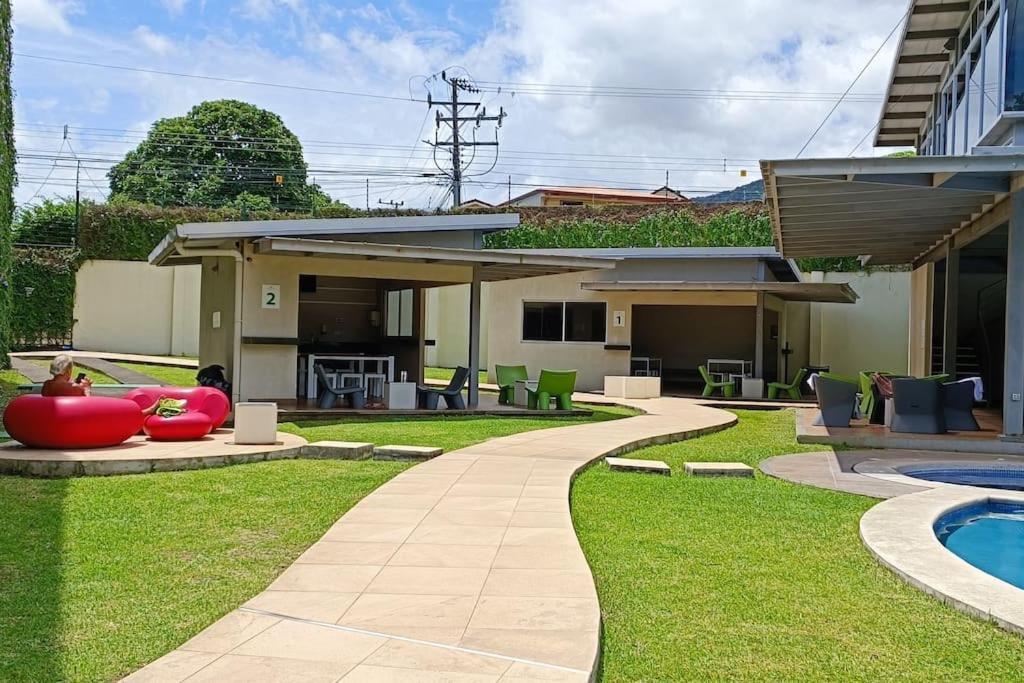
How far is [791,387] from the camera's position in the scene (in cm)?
1980

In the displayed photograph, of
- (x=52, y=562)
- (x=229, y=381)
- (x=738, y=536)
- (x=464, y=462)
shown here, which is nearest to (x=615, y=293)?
(x=229, y=381)

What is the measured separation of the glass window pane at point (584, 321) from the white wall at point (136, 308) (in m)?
12.7

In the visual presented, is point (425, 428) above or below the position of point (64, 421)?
below

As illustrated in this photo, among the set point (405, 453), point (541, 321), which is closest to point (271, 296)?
point (405, 453)

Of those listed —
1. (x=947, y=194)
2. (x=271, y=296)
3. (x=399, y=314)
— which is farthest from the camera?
(x=399, y=314)

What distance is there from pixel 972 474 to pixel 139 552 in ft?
25.6

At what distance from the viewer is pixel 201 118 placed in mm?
49500

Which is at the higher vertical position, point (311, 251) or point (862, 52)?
point (862, 52)

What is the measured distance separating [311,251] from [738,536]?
8398 millimetres

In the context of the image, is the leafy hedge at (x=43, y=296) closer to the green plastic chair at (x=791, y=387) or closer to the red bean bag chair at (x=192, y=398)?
the red bean bag chair at (x=192, y=398)

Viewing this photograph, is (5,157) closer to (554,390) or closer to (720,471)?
(554,390)

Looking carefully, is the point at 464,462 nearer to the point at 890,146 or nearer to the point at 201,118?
the point at 890,146

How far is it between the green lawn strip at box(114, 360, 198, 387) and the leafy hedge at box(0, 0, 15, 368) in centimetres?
338

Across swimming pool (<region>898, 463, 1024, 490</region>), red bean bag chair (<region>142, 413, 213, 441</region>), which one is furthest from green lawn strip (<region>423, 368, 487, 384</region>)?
swimming pool (<region>898, 463, 1024, 490</region>)
